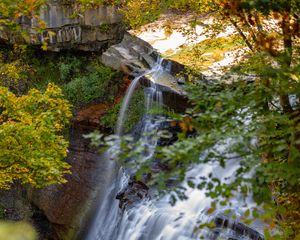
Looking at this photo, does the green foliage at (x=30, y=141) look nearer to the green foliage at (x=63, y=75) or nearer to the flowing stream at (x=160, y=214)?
the flowing stream at (x=160, y=214)

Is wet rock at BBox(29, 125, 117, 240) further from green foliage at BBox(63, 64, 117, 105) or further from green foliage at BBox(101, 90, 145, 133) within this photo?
green foliage at BBox(63, 64, 117, 105)

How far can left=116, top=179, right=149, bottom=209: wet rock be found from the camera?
10703 millimetres

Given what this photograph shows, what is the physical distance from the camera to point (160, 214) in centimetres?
938

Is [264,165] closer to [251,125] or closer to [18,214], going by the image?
[251,125]

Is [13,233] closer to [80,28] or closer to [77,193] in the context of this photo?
[77,193]

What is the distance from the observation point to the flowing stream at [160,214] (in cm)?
793

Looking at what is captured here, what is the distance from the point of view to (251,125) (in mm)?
3689

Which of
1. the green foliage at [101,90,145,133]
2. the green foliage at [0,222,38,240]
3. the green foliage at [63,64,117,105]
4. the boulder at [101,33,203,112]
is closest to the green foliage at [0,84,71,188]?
the boulder at [101,33,203,112]

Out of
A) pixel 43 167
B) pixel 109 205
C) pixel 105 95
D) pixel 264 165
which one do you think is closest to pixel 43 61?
pixel 105 95

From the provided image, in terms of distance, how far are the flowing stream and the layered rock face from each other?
400 cm

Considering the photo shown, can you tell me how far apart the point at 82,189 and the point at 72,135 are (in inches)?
71.8

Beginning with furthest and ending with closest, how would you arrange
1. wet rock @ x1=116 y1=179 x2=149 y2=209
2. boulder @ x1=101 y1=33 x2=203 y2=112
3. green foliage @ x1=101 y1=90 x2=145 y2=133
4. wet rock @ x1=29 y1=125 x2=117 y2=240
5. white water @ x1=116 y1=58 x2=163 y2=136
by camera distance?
wet rock @ x1=29 y1=125 x2=117 y2=240 < green foliage @ x1=101 y1=90 x2=145 y2=133 < white water @ x1=116 y1=58 x2=163 y2=136 < boulder @ x1=101 y1=33 x2=203 y2=112 < wet rock @ x1=116 y1=179 x2=149 y2=209

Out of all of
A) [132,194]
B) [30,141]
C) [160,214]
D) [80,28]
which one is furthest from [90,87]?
[30,141]

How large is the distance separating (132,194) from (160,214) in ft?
5.79
